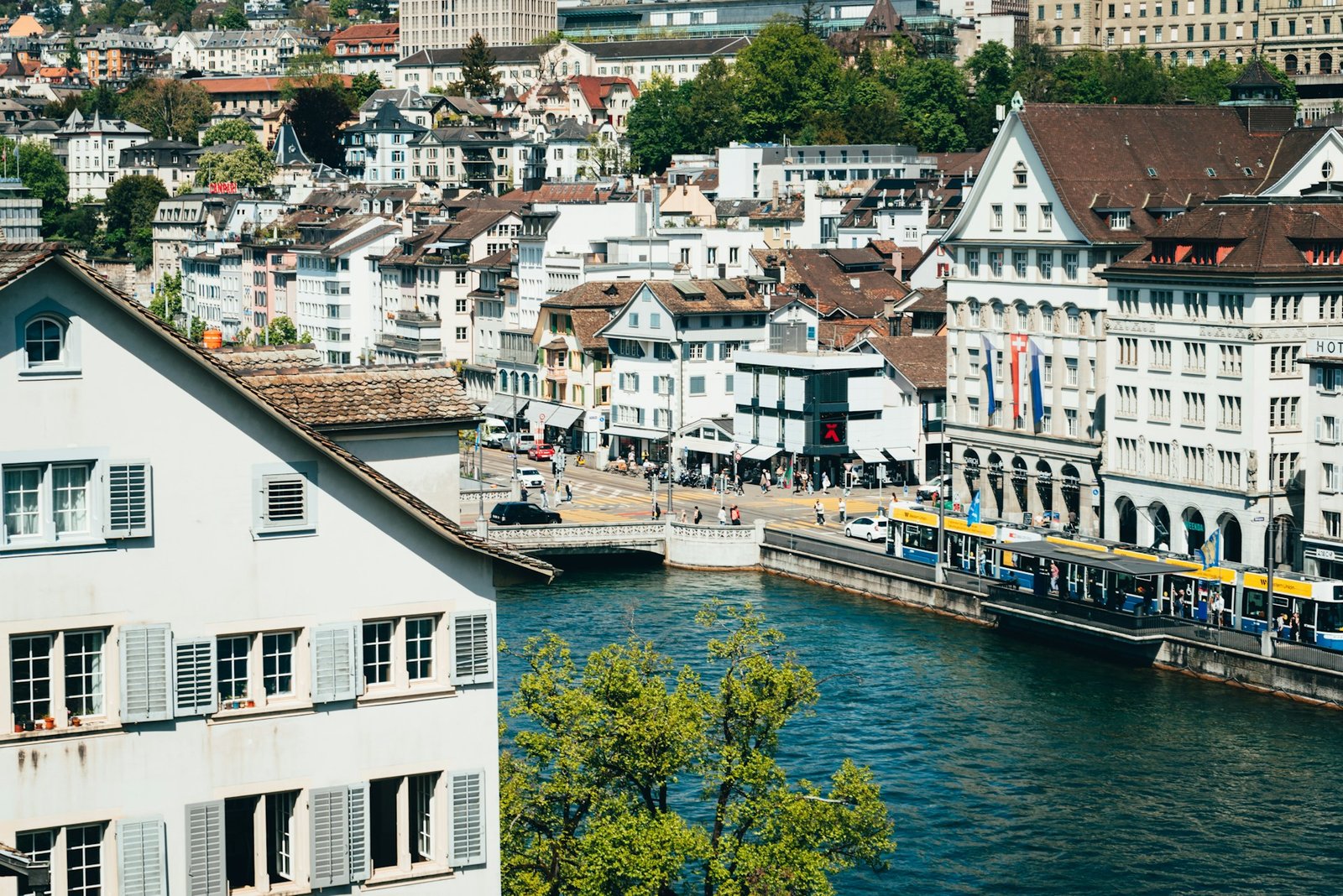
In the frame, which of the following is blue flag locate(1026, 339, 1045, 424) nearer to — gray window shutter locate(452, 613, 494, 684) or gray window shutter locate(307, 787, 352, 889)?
gray window shutter locate(452, 613, 494, 684)

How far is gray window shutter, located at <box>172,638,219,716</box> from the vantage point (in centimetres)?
2142

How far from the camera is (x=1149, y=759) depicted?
199 feet

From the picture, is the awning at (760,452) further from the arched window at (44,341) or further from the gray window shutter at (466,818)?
the arched window at (44,341)

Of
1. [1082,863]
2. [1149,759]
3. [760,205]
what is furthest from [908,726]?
[760,205]

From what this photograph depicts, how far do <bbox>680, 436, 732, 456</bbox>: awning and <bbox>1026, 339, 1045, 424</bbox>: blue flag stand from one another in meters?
18.3

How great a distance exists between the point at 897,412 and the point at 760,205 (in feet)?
184

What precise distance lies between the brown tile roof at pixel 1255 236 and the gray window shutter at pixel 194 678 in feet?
215

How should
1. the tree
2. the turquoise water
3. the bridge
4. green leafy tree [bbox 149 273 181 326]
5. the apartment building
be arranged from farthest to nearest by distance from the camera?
green leafy tree [bbox 149 273 181 326] < the apartment building < the bridge < the turquoise water < the tree

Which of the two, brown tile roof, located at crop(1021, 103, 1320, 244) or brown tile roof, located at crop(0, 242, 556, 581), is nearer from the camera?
brown tile roof, located at crop(0, 242, 556, 581)

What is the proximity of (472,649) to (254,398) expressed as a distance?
3206 millimetres

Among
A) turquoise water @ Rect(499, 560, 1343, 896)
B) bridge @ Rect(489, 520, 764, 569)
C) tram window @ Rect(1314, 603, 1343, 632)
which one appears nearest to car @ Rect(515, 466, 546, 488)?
bridge @ Rect(489, 520, 764, 569)

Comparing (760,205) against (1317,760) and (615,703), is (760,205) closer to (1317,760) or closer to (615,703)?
(1317,760)

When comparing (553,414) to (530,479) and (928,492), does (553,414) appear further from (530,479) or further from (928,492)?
(928,492)

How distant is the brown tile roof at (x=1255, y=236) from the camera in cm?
8319
